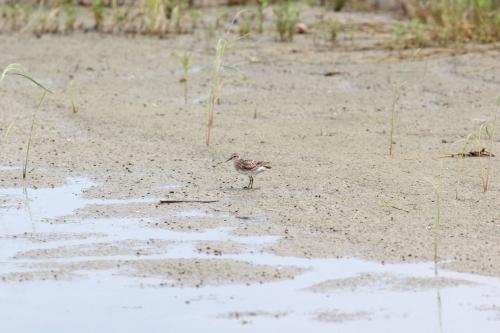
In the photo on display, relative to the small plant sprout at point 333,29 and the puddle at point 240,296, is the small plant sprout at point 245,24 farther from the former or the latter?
the puddle at point 240,296

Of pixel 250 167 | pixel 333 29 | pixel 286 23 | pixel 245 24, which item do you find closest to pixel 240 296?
pixel 250 167

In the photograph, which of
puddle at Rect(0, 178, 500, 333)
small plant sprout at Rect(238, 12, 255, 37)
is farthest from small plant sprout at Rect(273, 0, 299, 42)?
puddle at Rect(0, 178, 500, 333)

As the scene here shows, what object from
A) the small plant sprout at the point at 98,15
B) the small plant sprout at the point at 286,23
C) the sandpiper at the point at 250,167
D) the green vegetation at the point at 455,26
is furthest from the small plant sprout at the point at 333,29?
the sandpiper at the point at 250,167

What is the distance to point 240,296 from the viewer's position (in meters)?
5.29

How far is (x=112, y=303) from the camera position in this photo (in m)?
5.20

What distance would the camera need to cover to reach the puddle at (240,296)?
4.95 m

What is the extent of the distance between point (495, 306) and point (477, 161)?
2992 mm

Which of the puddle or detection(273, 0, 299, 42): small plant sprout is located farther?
detection(273, 0, 299, 42): small plant sprout

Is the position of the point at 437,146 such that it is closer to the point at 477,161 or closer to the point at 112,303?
the point at 477,161

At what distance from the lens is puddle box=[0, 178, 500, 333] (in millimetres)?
4945

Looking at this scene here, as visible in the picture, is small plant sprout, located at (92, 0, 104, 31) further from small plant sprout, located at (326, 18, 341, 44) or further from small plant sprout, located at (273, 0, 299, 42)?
small plant sprout, located at (326, 18, 341, 44)

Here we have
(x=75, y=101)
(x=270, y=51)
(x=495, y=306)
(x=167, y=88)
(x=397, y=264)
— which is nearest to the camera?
(x=495, y=306)

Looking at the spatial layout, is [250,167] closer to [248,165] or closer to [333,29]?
[248,165]

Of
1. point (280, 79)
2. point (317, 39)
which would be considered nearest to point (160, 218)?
point (280, 79)
